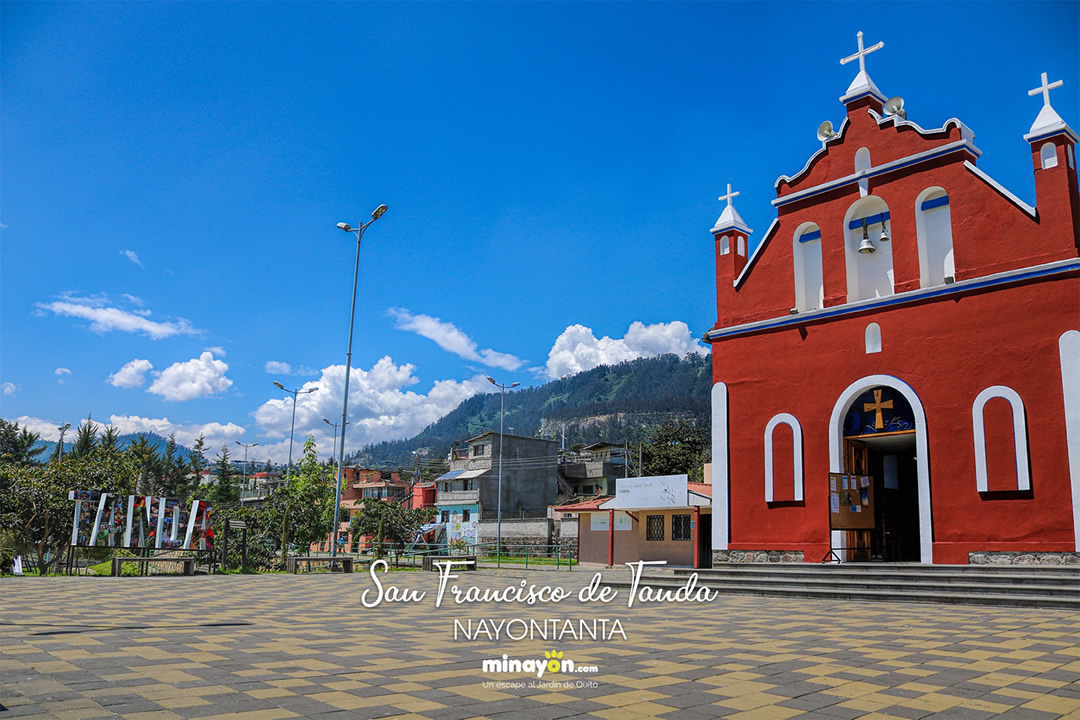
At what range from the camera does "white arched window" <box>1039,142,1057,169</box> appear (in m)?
14.3

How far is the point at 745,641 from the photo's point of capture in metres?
7.80

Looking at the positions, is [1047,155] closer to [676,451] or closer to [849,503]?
[849,503]

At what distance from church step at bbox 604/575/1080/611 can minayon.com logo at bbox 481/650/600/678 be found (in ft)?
27.5

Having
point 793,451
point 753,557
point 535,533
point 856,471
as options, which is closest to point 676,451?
point 535,533

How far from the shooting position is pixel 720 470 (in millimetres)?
18188

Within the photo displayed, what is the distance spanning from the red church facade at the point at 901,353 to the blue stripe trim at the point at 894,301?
0.12ft

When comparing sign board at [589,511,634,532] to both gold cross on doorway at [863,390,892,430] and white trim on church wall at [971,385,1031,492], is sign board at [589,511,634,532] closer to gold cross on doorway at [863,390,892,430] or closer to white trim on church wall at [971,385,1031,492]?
gold cross on doorway at [863,390,892,430]

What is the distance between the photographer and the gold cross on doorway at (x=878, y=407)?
15.8 metres

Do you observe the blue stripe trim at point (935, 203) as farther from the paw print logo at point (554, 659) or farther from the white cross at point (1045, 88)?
the paw print logo at point (554, 659)

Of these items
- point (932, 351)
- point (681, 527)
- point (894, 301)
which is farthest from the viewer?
point (681, 527)

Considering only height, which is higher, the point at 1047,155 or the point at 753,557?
the point at 1047,155

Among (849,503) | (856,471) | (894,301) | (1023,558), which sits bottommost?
(1023,558)

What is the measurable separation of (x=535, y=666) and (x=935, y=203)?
14324 mm

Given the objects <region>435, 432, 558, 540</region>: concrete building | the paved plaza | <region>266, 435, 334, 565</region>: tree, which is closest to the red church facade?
the paved plaza
